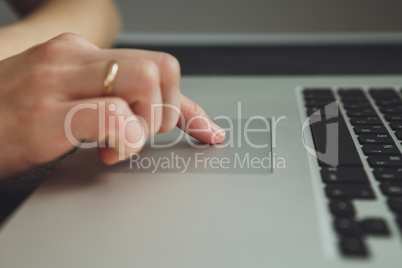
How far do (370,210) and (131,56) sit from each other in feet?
0.78

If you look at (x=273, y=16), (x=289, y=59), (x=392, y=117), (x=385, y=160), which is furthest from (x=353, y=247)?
(x=273, y=16)

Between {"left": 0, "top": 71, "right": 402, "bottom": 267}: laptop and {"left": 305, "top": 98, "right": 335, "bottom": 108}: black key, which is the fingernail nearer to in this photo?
{"left": 0, "top": 71, "right": 402, "bottom": 267}: laptop

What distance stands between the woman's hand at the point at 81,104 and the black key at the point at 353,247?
18 centimetres

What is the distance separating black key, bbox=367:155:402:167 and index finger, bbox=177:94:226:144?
0.14 m

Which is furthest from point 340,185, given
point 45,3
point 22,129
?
point 45,3

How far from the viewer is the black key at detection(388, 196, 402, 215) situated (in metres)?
0.28

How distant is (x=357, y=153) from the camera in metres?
0.37

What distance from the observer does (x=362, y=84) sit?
1.89 ft

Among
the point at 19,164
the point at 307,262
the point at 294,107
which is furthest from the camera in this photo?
the point at 294,107

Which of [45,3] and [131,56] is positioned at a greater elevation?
[45,3]

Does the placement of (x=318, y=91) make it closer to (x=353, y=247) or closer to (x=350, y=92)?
(x=350, y=92)

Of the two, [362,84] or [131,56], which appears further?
[362,84]

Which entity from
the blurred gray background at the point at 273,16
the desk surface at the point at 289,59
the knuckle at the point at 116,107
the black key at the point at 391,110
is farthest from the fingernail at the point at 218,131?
the blurred gray background at the point at 273,16

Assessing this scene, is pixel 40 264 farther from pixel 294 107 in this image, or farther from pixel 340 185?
pixel 294 107
